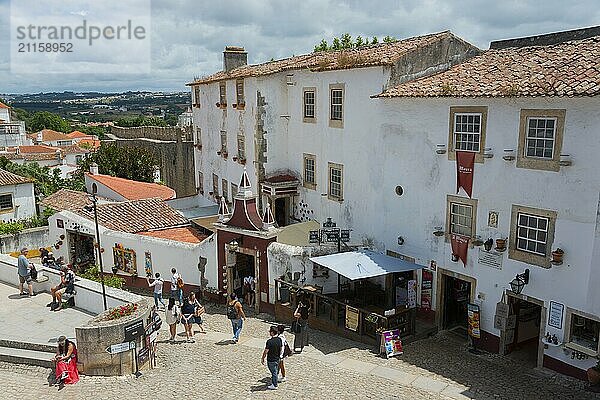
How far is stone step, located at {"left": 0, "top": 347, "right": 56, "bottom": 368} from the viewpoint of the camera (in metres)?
13.4

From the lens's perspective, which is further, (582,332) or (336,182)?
(336,182)

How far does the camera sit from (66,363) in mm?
12648

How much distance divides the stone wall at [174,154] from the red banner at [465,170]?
2642 cm

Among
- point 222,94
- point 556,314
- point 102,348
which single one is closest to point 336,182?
point 556,314

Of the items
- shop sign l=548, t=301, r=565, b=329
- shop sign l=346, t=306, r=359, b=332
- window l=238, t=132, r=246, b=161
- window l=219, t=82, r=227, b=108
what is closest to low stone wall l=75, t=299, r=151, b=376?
shop sign l=346, t=306, r=359, b=332

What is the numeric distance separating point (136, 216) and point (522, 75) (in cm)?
1746

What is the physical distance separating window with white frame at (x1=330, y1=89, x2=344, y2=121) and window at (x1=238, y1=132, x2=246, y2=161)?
21.3ft

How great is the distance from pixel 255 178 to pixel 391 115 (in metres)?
8.71

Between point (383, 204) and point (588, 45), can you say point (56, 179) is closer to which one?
point (383, 204)

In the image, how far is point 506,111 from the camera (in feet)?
47.9

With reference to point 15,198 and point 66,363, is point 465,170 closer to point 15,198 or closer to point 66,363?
point 66,363

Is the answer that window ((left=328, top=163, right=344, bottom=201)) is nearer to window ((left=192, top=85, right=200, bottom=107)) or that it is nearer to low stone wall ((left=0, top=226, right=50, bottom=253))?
window ((left=192, top=85, right=200, bottom=107))

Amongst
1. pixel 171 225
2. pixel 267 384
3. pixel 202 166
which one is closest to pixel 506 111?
pixel 267 384

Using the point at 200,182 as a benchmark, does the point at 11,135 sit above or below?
above
